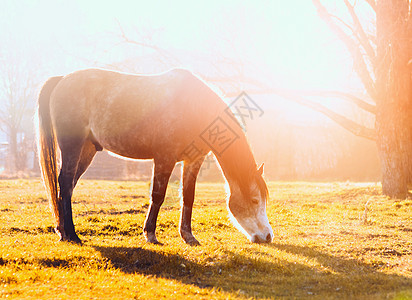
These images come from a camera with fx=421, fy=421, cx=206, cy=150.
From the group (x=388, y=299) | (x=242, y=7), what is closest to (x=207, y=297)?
(x=388, y=299)

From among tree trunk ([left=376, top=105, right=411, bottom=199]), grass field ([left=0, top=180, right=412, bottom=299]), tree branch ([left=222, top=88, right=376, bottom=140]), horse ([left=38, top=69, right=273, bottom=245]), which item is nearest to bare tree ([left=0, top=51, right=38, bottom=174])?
tree branch ([left=222, top=88, right=376, bottom=140])

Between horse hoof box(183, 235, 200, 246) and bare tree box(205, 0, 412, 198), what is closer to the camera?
horse hoof box(183, 235, 200, 246)

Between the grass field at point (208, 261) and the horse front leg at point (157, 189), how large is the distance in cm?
24

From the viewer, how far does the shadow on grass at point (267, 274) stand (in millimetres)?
4324

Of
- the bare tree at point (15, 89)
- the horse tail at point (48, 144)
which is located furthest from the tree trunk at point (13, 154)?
the horse tail at point (48, 144)

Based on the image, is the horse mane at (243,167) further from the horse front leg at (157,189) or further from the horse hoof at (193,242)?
the horse hoof at (193,242)

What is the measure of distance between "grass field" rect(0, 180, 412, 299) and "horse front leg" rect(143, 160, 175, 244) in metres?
0.24

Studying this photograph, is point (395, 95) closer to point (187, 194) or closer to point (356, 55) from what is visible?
point (356, 55)

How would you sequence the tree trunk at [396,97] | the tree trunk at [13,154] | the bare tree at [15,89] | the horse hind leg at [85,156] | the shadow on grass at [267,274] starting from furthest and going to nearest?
the bare tree at [15,89] → the tree trunk at [13,154] → the tree trunk at [396,97] → the horse hind leg at [85,156] → the shadow on grass at [267,274]

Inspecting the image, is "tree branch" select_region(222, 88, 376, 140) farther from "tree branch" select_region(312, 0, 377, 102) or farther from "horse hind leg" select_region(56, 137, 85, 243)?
"horse hind leg" select_region(56, 137, 85, 243)

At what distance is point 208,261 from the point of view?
520cm

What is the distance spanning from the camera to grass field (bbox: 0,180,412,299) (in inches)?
165

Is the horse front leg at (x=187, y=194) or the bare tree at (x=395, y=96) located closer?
the horse front leg at (x=187, y=194)

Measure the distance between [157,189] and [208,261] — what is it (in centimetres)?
135
